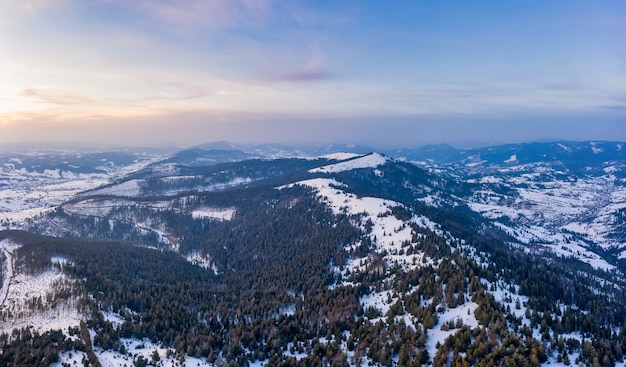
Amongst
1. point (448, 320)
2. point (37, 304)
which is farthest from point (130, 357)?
point (448, 320)

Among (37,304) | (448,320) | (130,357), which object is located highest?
(448,320)

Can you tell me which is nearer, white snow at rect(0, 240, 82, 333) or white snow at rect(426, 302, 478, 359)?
white snow at rect(426, 302, 478, 359)

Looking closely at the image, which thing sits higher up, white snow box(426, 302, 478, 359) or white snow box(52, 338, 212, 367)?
white snow box(426, 302, 478, 359)

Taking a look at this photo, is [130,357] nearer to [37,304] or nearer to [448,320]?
[37,304]

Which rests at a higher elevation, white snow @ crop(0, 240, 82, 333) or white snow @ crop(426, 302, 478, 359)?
white snow @ crop(426, 302, 478, 359)

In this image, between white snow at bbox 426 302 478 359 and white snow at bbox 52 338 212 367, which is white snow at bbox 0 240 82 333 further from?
white snow at bbox 426 302 478 359

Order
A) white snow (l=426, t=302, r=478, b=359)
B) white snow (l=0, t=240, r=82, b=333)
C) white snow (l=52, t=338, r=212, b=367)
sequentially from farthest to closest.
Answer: white snow (l=0, t=240, r=82, b=333) < white snow (l=52, t=338, r=212, b=367) < white snow (l=426, t=302, r=478, b=359)

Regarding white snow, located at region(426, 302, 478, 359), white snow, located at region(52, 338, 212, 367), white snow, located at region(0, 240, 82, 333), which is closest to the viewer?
white snow, located at region(426, 302, 478, 359)

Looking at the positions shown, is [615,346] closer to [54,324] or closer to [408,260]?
[408,260]

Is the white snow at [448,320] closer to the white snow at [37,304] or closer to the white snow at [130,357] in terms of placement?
the white snow at [130,357]

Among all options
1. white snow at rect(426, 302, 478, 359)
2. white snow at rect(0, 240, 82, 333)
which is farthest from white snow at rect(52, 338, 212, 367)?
white snow at rect(426, 302, 478, 359)

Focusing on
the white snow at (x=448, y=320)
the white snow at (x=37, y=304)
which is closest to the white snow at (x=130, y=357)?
the white snow at (x=37, y=304)
